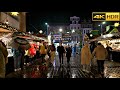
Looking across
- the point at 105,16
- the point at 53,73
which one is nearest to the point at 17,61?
the point at 53,73

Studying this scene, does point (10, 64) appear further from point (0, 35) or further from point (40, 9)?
point (40, 9)

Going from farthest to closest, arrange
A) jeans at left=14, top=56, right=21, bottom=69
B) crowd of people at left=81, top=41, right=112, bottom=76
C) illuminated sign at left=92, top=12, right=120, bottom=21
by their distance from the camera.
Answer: jeans at left=14, top=56, right=21, bottom=69 < crowd of people at left=81, top=41, right=112, bottom=76 < illuminated sign at left=92, top=12, right=120, bottom=21

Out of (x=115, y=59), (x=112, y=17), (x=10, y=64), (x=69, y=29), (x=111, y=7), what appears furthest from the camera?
(x=69, y=29)

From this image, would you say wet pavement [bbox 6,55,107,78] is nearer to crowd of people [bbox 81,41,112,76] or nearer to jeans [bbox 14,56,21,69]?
crowd of people [bbox 81,41,112,76]

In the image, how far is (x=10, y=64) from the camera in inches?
672

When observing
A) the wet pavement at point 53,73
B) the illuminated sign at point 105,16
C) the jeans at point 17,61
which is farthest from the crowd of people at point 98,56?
the jeans at point 17,61

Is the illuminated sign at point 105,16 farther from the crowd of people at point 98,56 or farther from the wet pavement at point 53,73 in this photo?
the wet pavement at point 53,73

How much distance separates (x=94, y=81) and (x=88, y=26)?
378ft

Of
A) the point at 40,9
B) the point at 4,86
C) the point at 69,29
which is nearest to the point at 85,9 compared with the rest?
the point at 40,9

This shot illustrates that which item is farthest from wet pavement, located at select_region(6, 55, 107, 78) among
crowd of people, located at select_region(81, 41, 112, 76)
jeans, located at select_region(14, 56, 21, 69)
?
jeans, located at select_region(14, 56, 21, 69)

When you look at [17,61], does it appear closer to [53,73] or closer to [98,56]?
[53,73]

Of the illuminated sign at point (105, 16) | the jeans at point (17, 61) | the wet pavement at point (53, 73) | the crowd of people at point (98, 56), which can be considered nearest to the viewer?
the illuminated sign at point (105, 16)

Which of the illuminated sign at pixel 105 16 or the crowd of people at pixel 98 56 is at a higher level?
the illuminated sign at pixel 105 16

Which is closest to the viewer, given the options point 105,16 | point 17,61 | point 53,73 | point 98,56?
point 105,16
